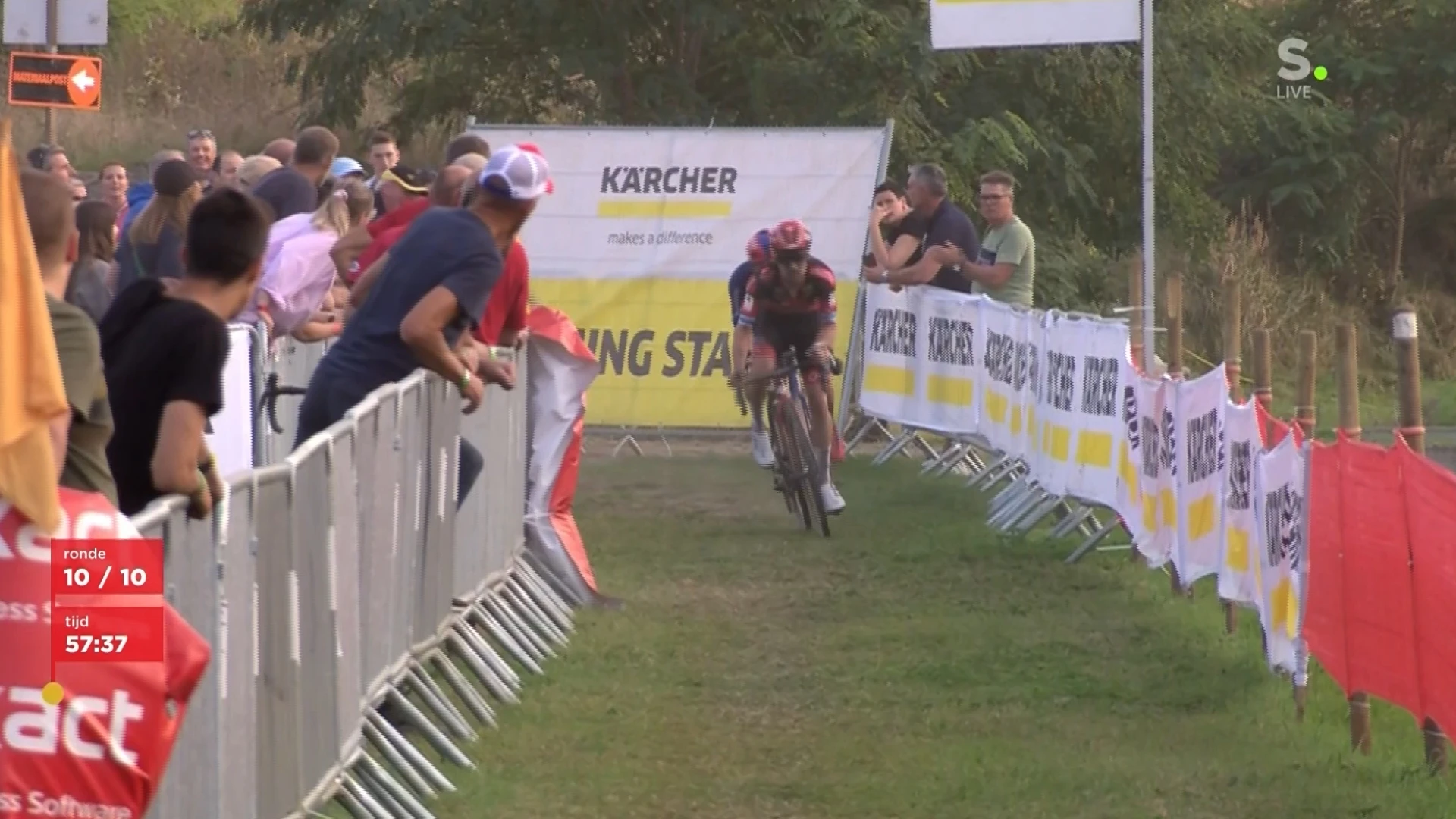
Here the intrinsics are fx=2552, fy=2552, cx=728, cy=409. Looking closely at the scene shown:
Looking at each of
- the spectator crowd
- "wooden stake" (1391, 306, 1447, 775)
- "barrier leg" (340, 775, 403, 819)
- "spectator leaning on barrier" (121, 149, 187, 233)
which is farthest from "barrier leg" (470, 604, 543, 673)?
"wooden stake" (1391, 306, 1447, 775)

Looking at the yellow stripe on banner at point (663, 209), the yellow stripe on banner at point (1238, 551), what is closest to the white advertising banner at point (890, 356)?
the yellow stripe on banner at point (663, 209)

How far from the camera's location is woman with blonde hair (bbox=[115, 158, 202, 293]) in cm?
1092

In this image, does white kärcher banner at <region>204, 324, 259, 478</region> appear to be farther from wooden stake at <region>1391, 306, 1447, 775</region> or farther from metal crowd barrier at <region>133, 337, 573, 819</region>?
wooden stake at <region>1391, 306, 1447, 775</region>

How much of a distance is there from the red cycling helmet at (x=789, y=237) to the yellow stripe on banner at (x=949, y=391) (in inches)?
88.9

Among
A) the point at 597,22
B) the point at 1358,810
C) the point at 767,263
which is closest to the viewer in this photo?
the point at 1358,810

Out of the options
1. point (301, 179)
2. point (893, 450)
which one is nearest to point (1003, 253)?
point (893, 450)

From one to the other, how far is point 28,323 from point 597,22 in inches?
923

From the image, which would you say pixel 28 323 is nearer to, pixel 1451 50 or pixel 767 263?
pixel 767 263

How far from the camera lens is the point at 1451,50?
31328 millimetres

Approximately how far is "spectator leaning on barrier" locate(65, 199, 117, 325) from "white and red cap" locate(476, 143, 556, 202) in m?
1.69

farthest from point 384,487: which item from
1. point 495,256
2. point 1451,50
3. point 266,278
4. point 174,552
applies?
point 1451,50

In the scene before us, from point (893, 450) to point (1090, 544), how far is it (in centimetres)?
512

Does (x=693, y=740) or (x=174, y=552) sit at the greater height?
(x=174, y=552)

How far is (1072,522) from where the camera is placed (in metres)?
14.0
